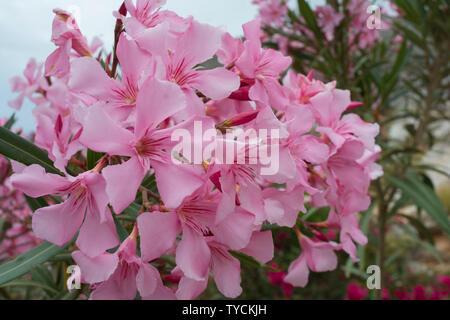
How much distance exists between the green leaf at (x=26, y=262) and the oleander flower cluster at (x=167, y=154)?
0.12 m

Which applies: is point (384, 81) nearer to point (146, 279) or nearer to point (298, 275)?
point (298, 275)

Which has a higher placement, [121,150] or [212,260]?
[121,150]

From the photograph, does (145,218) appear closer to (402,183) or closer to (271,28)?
(402,183)

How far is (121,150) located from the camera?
376 millimetres

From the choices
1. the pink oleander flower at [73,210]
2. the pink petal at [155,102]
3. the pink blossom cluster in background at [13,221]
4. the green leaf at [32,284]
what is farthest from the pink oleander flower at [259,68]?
the pink blossom cluster in background at [13,221]

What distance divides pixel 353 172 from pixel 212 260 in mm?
289

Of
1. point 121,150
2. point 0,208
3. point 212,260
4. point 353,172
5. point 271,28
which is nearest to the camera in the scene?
point 121,150

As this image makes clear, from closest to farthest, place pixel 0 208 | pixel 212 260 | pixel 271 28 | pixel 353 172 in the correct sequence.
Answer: pixel 212 260
pixel 353 172
pixel 0 208
pixel 271 28

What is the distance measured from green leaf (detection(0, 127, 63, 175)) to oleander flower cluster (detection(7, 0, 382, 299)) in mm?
18

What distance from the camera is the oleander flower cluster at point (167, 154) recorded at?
0.37 m

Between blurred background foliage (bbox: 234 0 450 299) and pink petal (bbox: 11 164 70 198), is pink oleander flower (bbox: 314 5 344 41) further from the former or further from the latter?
pink petal (bbox: 11 164 70 198)

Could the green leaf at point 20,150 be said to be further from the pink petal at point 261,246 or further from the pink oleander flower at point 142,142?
the pink petal at point 261,246
